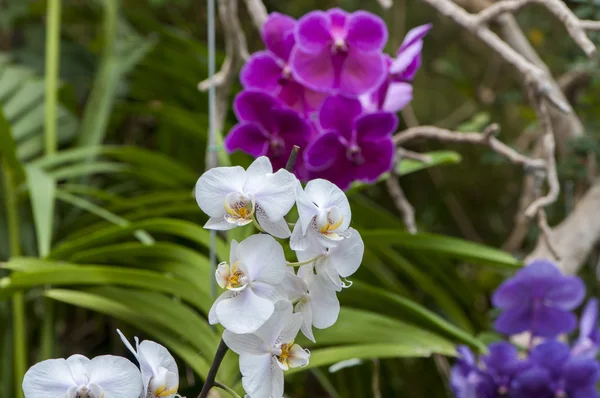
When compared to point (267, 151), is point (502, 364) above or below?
below

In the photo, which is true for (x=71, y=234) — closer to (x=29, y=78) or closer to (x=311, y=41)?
(x=29, y=78)

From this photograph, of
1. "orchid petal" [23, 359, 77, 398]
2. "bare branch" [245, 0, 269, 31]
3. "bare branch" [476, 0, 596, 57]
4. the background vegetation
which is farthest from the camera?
"bare branch" [245, 0, 269, 31]

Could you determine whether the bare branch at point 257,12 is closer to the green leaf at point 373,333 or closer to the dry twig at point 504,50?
the dry twig at point 504,50

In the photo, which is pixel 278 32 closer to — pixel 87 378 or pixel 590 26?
pixel 590 26

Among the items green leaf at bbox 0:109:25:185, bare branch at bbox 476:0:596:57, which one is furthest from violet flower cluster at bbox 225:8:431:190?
green leaf at bbox 0:109:25:185

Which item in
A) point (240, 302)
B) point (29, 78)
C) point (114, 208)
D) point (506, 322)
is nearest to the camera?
point (240, 302)

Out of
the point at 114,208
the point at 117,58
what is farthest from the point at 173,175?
the point at 117,58

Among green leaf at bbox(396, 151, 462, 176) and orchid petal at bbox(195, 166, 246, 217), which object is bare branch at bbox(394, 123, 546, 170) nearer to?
green leaf at bbox(396, 151, 462, 176)
